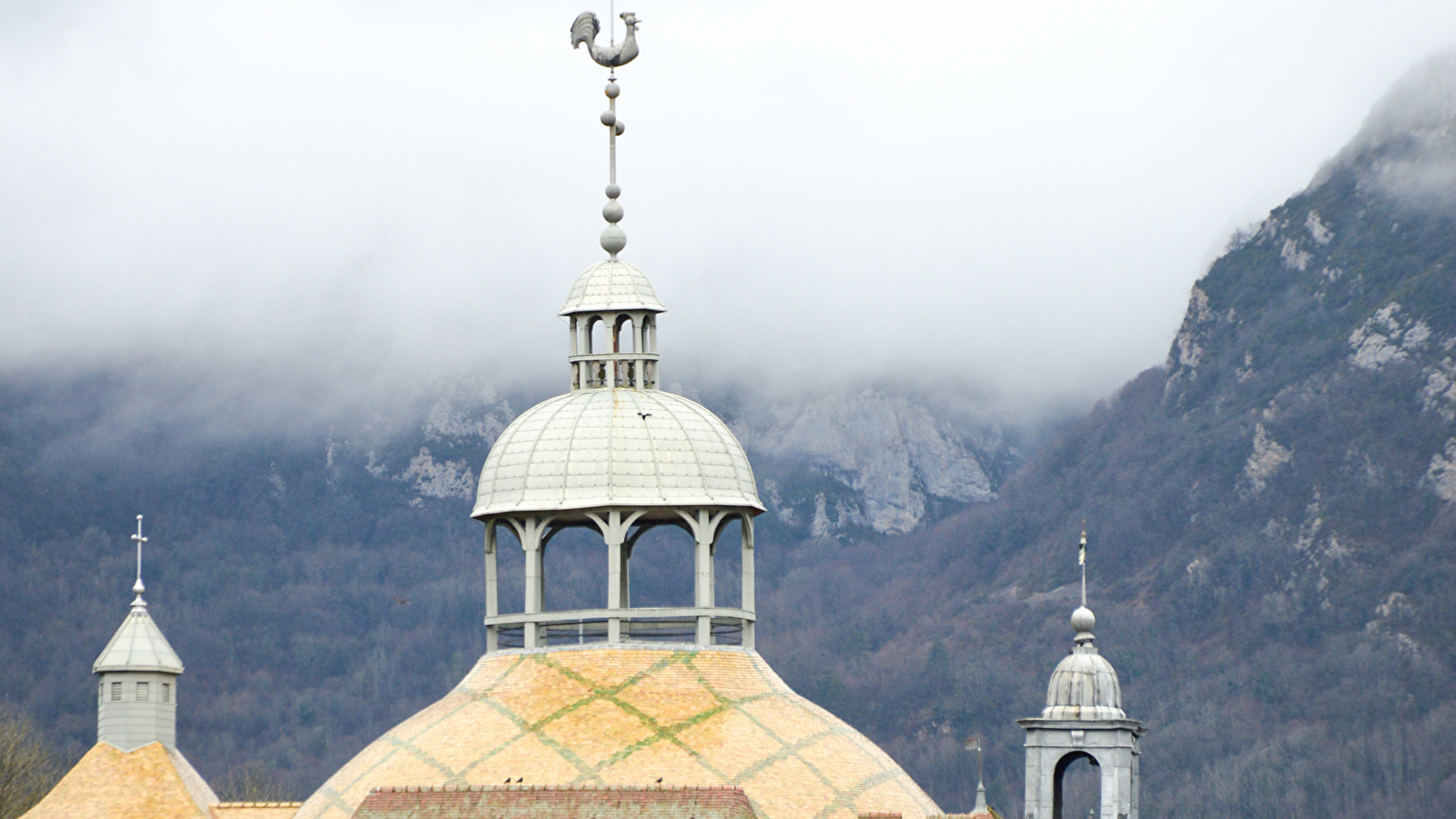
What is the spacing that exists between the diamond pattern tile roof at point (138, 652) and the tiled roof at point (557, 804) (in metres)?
21.0

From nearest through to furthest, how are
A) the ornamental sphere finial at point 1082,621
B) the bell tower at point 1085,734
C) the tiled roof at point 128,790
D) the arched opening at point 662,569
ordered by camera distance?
1. the bell tower at point 1085,734
2. the ornamental sphere finial at point 1082,621
3. the tiled roof at point 128,790
4. the arched opening at point 662,569

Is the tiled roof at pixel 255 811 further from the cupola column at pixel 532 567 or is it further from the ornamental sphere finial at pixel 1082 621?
the ornamental sphere finial at pixel 1082 621

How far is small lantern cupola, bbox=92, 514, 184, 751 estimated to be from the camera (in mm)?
78812

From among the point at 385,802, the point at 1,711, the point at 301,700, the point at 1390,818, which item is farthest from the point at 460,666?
the point at 385,802

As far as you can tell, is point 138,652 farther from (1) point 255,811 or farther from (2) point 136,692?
(1) point 255,811

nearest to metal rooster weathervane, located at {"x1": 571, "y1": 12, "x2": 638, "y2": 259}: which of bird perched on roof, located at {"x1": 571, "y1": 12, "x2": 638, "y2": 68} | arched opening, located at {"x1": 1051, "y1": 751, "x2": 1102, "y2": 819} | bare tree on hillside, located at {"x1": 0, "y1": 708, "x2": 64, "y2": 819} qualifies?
bird perched on roof, located at {"x1": 571, "y1": 12, "x2": 638, "y2": 68}

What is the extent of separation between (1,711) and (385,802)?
335ft

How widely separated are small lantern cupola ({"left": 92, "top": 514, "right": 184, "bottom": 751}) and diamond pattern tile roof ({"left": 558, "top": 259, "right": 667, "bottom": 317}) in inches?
672

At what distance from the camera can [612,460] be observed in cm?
6831

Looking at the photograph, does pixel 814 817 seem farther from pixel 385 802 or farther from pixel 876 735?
pixel 876 735

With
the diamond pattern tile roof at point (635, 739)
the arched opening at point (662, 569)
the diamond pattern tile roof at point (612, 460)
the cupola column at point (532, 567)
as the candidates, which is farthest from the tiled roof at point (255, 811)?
the arched opening at point (662, 569)

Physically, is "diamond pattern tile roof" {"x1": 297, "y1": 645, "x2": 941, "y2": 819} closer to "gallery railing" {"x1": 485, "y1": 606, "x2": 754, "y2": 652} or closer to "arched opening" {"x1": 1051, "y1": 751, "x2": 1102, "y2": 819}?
"gallery railing" {"x1": 485, "y1": 606, "x2": 754, "y2": 652}

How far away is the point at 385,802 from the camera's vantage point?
60.7m

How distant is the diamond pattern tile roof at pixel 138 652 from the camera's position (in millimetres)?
80250
